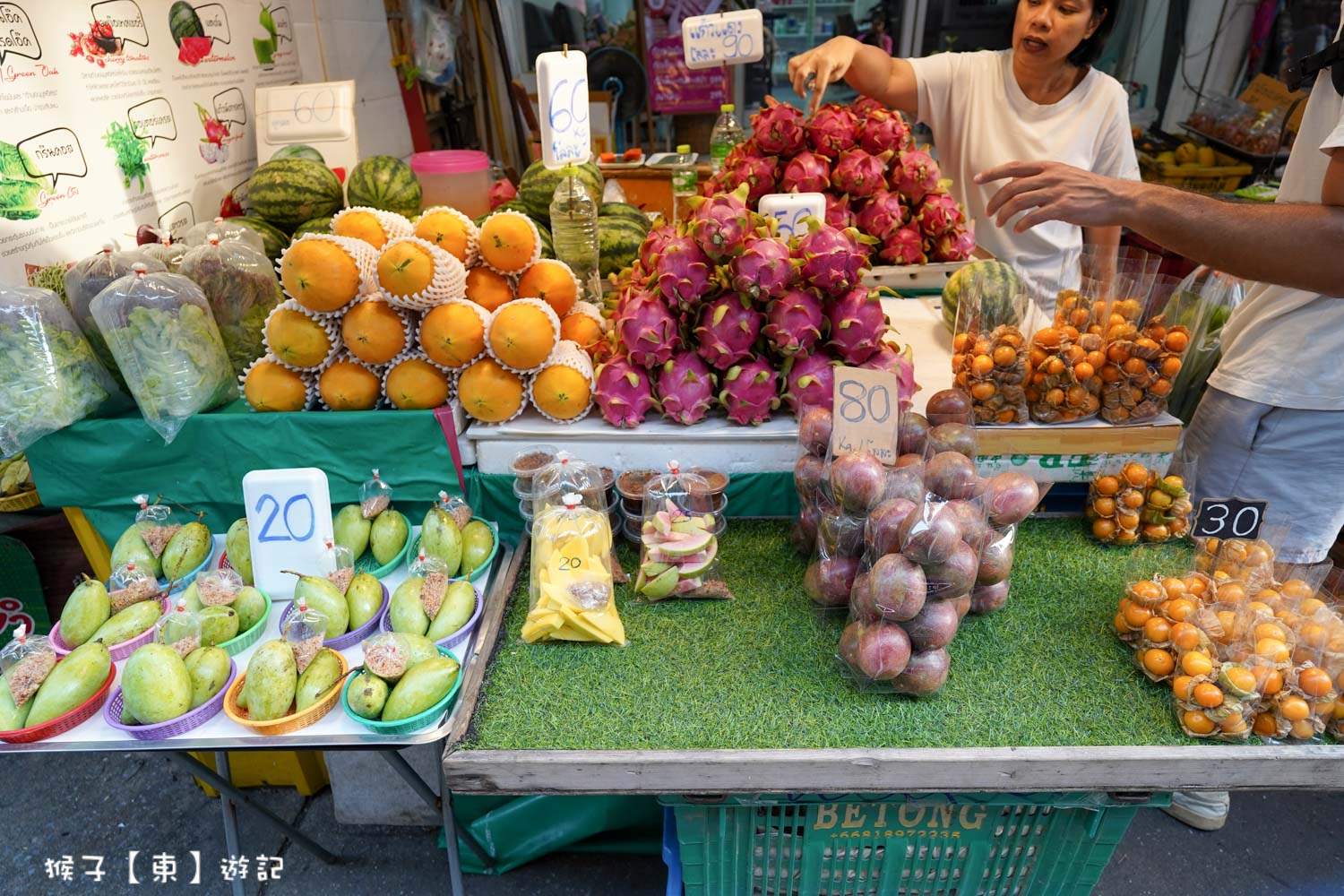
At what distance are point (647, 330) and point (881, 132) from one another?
4.42 ft

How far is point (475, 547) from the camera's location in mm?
1867

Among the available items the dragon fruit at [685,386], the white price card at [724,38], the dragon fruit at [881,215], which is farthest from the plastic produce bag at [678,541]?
the white price card at [724,38]

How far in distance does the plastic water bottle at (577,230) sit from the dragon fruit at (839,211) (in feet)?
2.44

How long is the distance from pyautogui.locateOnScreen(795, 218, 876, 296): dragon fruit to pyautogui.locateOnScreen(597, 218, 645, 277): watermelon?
1.05 meters

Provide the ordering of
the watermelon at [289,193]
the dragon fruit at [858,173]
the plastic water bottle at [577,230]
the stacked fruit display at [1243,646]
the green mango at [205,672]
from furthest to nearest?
1. the watermelon at [289,193]
2. the dragon fruit at [858,173]
3. the plastic water bottle at [577,230]
4. the green mango at [205,672]
5. the stacked fruit display at [1243,646]

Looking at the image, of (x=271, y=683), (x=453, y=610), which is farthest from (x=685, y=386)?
(x=271, y=683)

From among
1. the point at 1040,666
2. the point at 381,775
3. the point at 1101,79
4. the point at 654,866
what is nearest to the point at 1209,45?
the point at 1101,79

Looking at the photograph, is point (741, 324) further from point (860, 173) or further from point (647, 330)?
point (860, 173)

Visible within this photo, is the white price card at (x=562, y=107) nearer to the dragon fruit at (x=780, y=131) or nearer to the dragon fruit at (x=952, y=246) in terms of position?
the dragon fruit at (x=780, y=131)

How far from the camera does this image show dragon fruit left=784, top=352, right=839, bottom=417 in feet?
6.10

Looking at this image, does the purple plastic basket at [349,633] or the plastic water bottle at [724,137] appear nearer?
the purple plastic basket at [349,633]

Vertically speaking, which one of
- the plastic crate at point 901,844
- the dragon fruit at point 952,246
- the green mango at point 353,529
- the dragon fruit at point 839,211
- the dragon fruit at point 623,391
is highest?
the dragon fruit at point 839,211

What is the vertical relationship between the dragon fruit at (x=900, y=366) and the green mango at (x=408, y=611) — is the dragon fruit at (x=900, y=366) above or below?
above

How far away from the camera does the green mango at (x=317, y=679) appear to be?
4.84 ft
